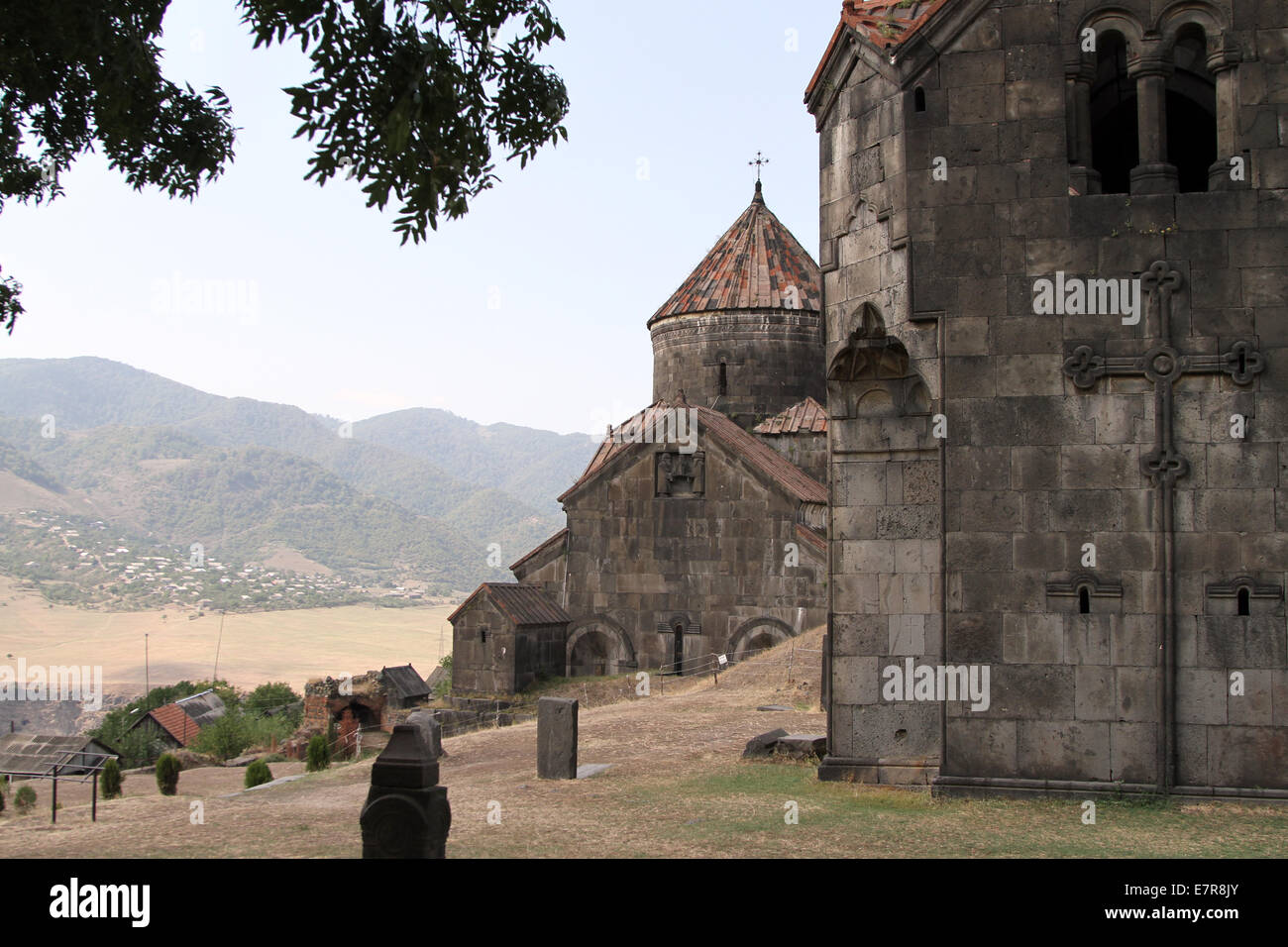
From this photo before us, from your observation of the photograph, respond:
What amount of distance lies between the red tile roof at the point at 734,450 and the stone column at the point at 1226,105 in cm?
1376

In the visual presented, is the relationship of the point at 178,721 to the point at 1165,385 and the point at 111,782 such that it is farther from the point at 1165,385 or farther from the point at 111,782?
the point at 1165,385

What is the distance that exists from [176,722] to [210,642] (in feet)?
223

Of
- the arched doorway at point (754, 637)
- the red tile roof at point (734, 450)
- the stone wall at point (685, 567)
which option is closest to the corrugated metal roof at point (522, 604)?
the stone wall at point (685, 567)

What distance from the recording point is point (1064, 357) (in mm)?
10328

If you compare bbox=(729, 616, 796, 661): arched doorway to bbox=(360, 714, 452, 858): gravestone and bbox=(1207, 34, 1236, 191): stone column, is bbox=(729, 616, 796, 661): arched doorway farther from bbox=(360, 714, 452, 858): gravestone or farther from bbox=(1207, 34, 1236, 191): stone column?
bbox=(360, 714, 452, 858): gravestone

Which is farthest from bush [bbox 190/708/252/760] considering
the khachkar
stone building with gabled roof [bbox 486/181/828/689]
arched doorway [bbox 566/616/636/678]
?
the khachkar

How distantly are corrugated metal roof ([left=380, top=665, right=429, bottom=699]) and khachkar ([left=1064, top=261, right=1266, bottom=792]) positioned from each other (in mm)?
17230

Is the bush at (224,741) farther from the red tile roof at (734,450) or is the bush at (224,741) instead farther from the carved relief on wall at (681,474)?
the carved relief on wall at (681,474)

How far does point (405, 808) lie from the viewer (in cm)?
748

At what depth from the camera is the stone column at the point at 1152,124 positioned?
1038 cm

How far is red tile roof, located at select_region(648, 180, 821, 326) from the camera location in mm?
29594

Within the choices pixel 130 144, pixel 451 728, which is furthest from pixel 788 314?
pixel 130 144

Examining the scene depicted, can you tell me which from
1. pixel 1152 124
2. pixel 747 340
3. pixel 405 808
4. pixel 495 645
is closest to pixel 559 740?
pixel 405 808
